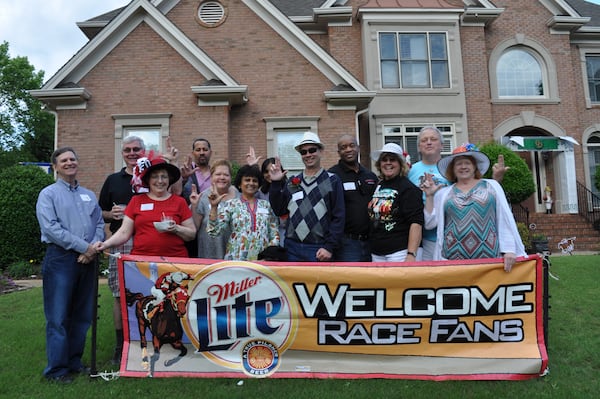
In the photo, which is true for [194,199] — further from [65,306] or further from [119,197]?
[65,306]

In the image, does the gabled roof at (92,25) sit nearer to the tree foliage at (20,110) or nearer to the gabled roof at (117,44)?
the gabled roof at (117,44)

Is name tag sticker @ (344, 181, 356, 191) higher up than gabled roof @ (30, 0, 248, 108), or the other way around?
gabled roof @ (30, 0, 248, 108)

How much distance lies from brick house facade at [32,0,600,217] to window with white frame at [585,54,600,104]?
0.34ft

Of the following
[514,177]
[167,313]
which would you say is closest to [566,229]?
[514,177]

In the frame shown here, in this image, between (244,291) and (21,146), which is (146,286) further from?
(21,146)

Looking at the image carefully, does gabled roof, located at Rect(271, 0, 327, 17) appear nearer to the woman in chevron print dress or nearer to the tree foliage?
the woman in chevron print dress

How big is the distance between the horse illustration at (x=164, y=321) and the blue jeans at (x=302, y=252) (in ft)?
3.35

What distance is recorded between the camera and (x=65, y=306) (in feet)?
12.6

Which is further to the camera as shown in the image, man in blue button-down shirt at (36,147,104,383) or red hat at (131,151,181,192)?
red hat at (131,151,181,192)

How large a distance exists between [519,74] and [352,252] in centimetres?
1481

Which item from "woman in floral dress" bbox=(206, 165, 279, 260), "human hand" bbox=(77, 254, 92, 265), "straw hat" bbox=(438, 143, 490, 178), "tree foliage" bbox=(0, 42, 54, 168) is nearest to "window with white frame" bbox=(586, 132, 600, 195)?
"straw hat" bbox=(438, 143, 490, 178)

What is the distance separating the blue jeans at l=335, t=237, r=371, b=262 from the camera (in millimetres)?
4094

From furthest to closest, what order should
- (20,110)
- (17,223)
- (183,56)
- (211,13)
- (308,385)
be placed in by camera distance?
1. (20,110)
2. (211,13)
3. (183,56)
4. (17,223)
5. (308,385)

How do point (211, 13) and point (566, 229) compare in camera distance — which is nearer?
point (211, 13)
